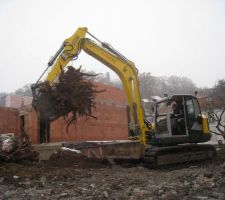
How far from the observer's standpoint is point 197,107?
37.0ft

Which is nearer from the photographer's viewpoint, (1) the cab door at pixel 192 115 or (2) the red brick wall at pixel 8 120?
(1) the cab door at pixel 192 115

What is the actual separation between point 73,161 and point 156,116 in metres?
3.08

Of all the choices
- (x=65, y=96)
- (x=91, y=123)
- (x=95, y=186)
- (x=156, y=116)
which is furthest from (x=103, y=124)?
(x=95, y=186)

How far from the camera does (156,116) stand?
11039 mm

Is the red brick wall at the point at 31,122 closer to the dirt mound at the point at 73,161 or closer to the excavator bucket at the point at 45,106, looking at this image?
the dirt mound at the point at 73,161

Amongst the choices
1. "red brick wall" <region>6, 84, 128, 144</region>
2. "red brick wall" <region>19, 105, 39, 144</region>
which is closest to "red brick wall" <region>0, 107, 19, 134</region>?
"red brick wall" <region>6, 84, 128, 144</region>

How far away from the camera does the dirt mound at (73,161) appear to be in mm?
10086

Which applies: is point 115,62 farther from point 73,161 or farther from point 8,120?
point 8,120

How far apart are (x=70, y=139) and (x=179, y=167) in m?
9.19

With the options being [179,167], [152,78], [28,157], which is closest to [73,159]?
[28,157]

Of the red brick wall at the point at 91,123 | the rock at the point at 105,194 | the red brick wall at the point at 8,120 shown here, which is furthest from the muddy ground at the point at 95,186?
the red brick wall at the point at 8,120

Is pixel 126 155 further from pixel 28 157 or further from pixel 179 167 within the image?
pixel 28 157

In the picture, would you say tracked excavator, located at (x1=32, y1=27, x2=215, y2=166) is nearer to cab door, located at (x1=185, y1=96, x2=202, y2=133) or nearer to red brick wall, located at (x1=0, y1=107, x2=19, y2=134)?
cab door, located at (x1=185, y1=96, x2=202, y2=133)

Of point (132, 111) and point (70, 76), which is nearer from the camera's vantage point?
point (70, 76)
